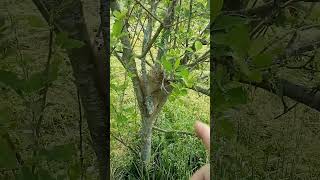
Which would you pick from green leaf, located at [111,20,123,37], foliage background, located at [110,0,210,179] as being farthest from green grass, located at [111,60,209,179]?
green leaf, located at [111,20,123,37]

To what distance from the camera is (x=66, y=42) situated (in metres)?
0.79

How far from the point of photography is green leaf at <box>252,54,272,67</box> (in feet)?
2.66

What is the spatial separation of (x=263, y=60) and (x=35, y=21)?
0.37 m

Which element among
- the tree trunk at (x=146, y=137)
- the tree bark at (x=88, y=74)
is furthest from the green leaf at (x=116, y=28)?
the tree trunk at (x=146, y=137)

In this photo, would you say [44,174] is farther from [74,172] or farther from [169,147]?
[169,147]

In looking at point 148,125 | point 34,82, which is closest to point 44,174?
point 34,82

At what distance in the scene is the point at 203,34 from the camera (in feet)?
5.13

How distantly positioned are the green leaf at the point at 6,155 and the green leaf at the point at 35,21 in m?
0.19

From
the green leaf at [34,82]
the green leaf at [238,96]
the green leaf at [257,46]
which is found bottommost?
the green leaf at [238,96]

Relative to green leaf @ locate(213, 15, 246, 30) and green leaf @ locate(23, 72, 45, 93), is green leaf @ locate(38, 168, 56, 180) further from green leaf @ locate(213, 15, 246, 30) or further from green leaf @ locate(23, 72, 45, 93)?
green leaf @ locate(213, 15, 246, 30)

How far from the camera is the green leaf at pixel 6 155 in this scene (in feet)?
2.61

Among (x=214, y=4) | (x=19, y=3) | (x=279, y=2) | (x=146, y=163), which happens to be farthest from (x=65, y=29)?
(x=146, y=163)

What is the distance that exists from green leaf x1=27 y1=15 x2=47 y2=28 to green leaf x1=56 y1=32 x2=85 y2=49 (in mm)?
32

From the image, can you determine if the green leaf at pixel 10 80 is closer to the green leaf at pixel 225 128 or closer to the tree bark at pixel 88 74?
the tree bark at pixel 88 74
